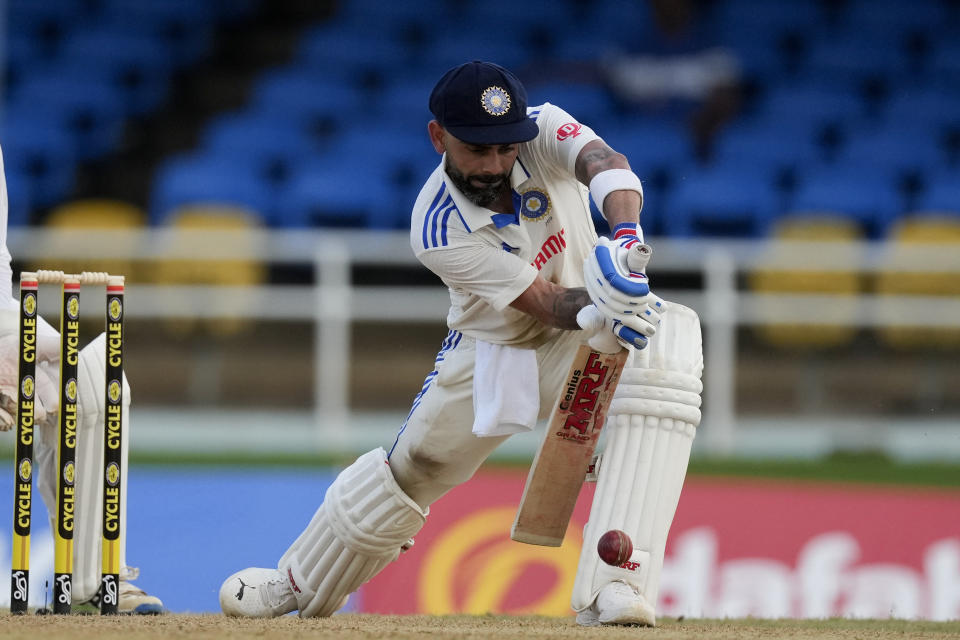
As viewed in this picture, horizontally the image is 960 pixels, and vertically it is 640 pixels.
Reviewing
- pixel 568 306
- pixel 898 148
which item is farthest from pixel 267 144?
pixel 568 306

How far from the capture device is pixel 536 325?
14.4 ft

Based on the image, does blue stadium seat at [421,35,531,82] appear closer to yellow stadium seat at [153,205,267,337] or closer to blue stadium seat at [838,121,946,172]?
blue stadium seat at [838,121,946,172]

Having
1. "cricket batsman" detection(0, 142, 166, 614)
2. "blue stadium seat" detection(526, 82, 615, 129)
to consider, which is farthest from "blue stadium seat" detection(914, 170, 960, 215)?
"cricket batsman" detection(0, 142, 166, 614)

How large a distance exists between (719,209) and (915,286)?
149 cm

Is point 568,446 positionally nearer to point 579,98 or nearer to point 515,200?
point 515,200

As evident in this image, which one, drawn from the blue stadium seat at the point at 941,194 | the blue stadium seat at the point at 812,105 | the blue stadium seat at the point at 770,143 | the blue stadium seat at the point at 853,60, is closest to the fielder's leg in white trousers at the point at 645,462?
the blue stadium seat at the point at 941,194

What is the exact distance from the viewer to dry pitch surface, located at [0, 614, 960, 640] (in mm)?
3783

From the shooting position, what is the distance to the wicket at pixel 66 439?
4152 millimetres

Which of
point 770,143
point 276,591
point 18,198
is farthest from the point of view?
point 770,143

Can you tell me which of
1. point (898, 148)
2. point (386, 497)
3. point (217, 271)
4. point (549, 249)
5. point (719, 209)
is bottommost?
point (386, 497)

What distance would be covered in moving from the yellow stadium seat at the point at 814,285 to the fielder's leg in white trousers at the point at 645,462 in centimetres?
377

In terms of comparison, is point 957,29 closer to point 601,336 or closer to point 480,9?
point 480,9

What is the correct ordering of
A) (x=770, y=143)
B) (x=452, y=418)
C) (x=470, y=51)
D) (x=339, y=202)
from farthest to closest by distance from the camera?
(x=470, y=51), (x=770, y=143), (x=339, y=202), (x=452, y=418)

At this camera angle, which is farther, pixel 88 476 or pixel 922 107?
pixel 922 107
